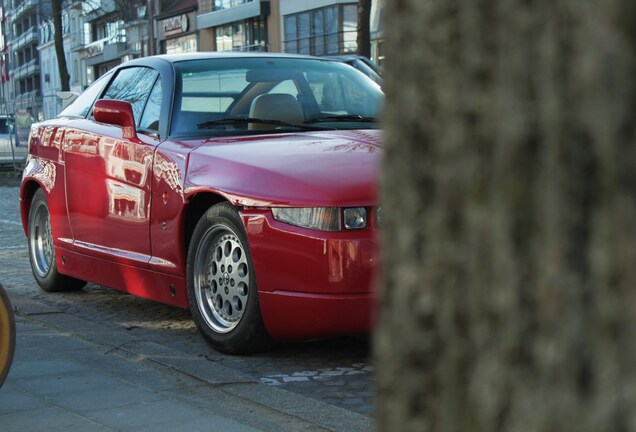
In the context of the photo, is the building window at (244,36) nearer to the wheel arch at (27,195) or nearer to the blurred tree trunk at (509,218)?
the wheel arch at (27,195)

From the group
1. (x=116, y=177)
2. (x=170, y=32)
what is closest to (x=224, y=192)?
(x=116, y=177)

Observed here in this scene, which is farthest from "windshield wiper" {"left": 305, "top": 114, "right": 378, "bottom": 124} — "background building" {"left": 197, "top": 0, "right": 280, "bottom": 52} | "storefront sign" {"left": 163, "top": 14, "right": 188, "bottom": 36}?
"storefront sign" {"left": 163, "top": 14, "right": 188, "bottom": 36}

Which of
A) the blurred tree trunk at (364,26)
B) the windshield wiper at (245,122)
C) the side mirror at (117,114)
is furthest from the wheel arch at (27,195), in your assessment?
the blurred tree trunk at (364,26)

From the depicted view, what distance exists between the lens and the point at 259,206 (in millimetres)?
5168

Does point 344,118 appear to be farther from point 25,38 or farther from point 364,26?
point 25,38

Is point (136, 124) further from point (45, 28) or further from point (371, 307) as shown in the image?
point (45, 28)

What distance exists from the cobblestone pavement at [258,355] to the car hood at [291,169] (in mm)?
763

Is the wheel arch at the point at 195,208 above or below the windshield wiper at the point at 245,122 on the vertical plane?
below

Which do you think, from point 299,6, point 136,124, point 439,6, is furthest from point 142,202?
point 299,6

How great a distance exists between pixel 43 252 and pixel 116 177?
175 cm

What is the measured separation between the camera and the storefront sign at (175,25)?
66375mm

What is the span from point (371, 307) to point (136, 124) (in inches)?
86.3

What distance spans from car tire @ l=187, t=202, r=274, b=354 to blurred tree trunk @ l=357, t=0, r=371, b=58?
49.1ft

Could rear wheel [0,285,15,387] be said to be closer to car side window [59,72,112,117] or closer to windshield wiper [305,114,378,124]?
windshield wiper [305,114,378,124]
